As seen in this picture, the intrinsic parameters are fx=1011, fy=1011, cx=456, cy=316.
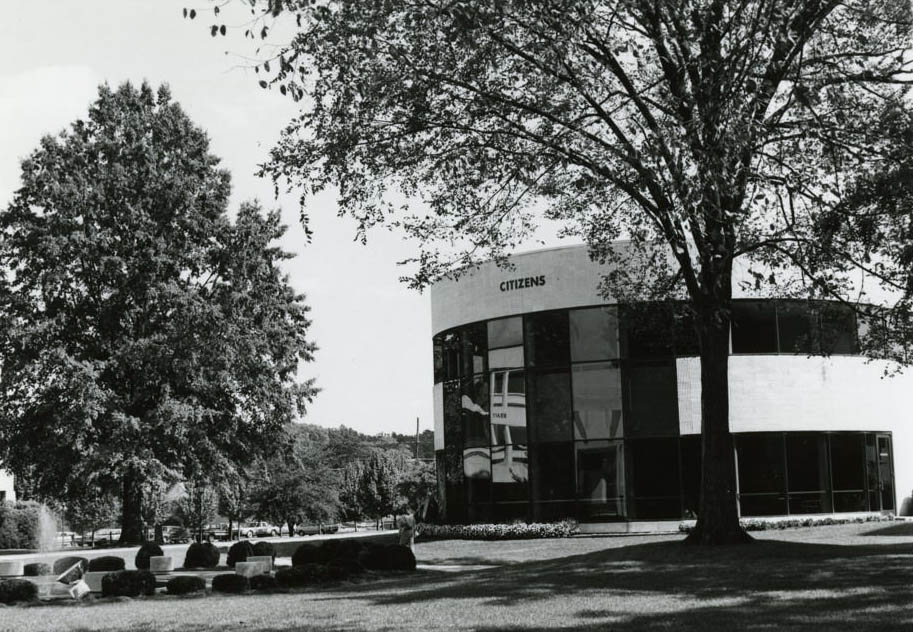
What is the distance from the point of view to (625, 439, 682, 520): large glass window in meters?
32.4

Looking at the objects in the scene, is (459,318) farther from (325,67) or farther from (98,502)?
(325,67)

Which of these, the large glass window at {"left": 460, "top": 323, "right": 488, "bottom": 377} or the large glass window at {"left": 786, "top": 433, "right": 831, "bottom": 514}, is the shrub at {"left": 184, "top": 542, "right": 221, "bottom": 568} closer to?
the large glass window at {"left": 460, "top": 323, "right": 488, "bottom": 377}

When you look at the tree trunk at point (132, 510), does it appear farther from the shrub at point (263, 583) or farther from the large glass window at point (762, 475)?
the large glass window at point (762, 475)

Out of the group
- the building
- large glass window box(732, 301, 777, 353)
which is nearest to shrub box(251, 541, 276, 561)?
the building

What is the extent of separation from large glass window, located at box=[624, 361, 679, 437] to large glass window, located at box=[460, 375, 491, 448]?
520 centimetres

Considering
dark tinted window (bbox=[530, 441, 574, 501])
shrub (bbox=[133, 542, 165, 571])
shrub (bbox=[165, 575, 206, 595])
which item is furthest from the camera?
dark tinted window (bbox=[530, 441, 574, 501])

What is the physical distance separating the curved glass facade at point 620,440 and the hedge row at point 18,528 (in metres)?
28.0

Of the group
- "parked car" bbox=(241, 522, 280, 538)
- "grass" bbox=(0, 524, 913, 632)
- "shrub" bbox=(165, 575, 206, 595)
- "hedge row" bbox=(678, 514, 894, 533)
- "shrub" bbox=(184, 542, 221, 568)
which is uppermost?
Result: "grass" bbox=(0, 524, 913, 632)

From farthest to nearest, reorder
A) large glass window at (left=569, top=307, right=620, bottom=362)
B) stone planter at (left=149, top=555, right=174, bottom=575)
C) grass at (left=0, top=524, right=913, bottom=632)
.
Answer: large glass window at (left=569, top=307, right=620, bottom=362), stone planter at (left=149, top=555, right=174, bottom=575), grass at (left=0, top=524, right=913, bottom=632)

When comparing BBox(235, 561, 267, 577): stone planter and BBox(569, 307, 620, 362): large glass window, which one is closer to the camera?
BBox(235, 561, 267, 577): stone planter

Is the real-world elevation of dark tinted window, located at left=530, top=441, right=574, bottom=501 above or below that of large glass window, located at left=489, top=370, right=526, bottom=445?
below

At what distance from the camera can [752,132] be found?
14820 millimetres

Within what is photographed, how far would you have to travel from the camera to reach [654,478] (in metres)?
32.7

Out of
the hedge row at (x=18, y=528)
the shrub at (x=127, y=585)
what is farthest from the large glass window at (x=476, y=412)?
the hedge row at (x=18, y=528)
